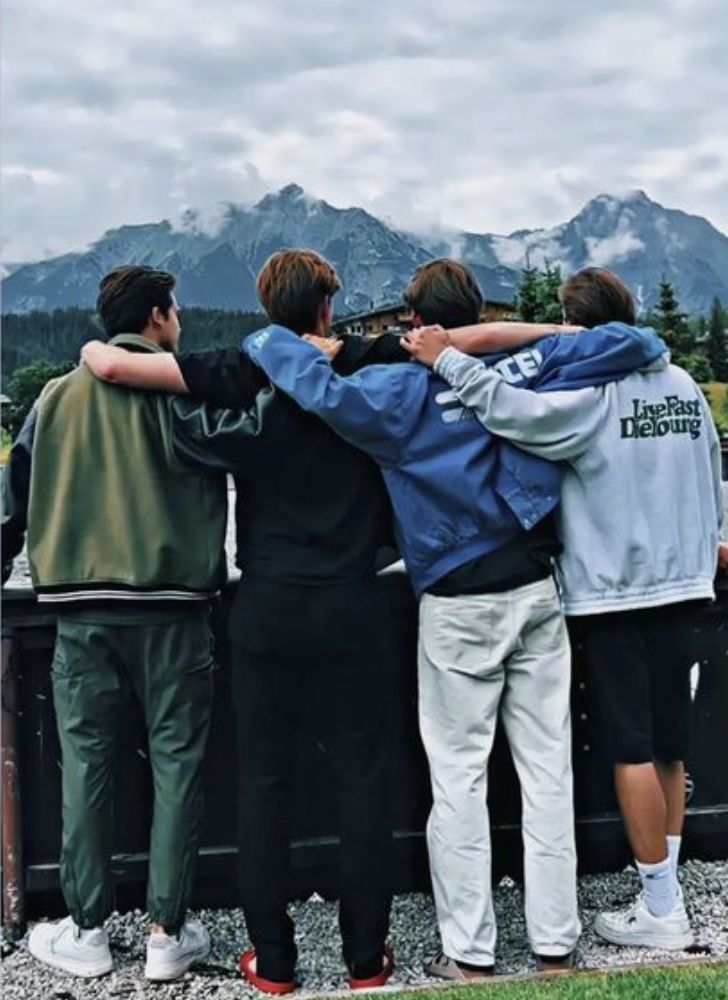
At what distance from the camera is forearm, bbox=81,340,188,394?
2752 mm

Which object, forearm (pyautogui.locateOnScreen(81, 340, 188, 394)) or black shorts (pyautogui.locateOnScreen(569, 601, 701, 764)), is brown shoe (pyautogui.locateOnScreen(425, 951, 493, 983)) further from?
forearm (pyautogui.locateOnScreen(81, 340, 188, 394))

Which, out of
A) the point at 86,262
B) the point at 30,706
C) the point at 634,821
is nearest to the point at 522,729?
the point at 634,821

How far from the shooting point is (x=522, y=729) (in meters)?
2.91

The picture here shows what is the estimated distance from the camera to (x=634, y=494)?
2928mm

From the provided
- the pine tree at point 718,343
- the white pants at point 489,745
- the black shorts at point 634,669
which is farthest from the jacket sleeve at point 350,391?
the pine tree at point 718,343

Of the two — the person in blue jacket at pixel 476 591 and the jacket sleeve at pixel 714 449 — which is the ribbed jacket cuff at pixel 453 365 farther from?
the jacket sleeve at pixel 714 449

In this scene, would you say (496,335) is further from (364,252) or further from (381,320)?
(364,252)

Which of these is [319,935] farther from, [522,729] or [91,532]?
[91,532]

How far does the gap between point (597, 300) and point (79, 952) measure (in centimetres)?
198

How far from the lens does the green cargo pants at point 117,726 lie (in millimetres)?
2855

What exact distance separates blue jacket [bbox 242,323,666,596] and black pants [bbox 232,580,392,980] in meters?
0.20

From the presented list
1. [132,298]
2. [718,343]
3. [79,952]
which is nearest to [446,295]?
[132,298]

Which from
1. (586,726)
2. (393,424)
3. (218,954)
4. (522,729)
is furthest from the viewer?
(586,726)

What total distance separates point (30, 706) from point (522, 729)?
48.9 inches
